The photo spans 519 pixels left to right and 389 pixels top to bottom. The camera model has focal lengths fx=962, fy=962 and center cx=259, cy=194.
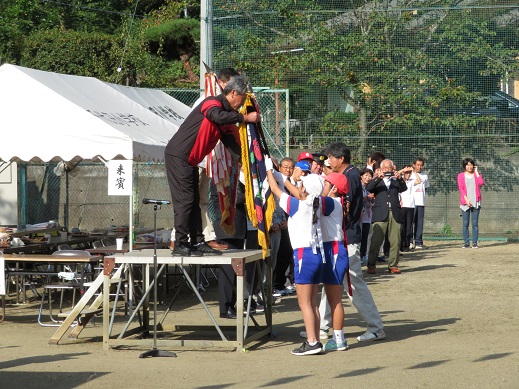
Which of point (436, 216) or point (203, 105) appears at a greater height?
point (203, 105)

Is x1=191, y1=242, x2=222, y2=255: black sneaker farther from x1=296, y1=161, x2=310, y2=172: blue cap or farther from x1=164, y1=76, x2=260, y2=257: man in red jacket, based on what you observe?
x1=296, y1=161, x2=310, y2=172: blue cap

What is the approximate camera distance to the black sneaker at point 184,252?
351 inches

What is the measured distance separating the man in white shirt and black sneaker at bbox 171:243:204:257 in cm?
1187

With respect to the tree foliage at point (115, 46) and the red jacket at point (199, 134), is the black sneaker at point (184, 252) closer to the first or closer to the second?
the red jacket at point (199, 134)

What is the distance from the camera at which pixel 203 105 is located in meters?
8.95

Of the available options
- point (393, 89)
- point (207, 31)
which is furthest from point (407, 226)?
point (207, 31)

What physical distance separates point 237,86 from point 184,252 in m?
1.62

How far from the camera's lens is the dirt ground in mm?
7539

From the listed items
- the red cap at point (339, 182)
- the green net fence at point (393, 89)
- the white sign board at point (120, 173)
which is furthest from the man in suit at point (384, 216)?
the green net fence at point (393, 89)

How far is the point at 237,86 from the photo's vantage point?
8.90 metres

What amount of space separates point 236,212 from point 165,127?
12.8 ft

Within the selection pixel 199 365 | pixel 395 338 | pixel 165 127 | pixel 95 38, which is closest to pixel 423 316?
pixel 395 338

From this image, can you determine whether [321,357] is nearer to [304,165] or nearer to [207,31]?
[304,165]

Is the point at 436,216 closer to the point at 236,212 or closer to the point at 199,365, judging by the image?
the point at 236,212
